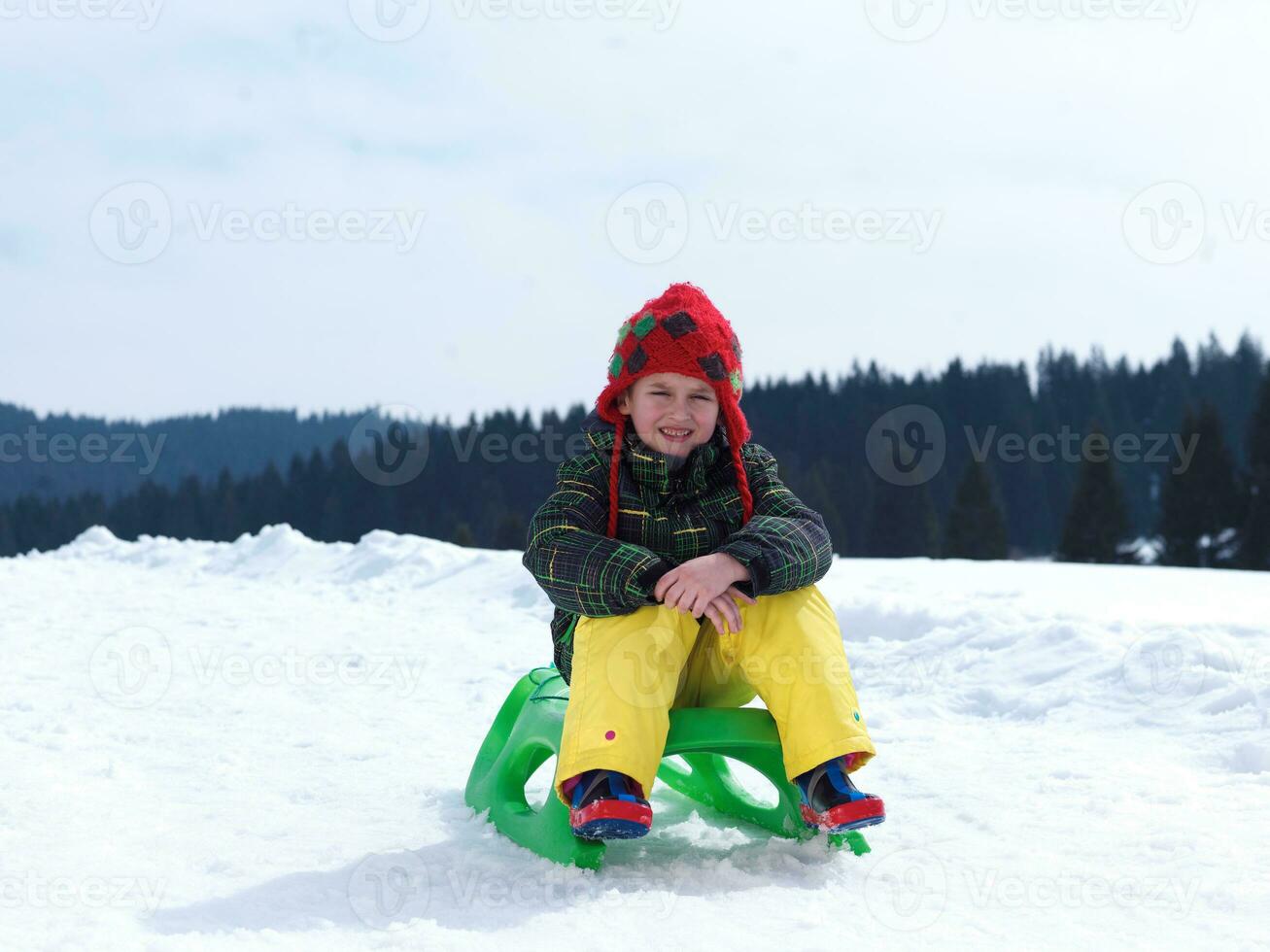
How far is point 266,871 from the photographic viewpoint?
231 centimetres

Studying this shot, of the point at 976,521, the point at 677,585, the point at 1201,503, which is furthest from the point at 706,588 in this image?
the point at 976,521

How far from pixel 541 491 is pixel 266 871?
45.5 metres

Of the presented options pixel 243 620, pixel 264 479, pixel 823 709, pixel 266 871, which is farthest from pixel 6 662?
pixel 264 479

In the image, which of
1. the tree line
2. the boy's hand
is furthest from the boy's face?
the tree line

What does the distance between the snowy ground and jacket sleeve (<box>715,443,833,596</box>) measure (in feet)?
1.99

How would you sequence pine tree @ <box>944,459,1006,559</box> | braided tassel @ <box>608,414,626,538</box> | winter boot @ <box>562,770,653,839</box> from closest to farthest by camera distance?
1. winter boot @ <box>562,770,653,839</box>
2. braided tassel @ <box>608,414,626,538</box>
3. pine tree @ <box>944,459,1006,559</box>

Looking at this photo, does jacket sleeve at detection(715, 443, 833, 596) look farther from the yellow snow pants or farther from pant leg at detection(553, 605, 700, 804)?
pant leg at detection(553, 605, 700, 804)

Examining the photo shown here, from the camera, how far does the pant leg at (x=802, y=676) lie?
2320 mm

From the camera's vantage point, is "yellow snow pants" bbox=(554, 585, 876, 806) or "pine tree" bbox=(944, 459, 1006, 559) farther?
"pine tree" bbox=(944, 459, 1006, 559)

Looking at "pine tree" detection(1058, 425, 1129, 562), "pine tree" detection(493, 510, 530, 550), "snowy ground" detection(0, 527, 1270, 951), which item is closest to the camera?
"snowy ground" detection(0, 527, 1270, 951)

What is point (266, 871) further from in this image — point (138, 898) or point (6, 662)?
point (6, 662)

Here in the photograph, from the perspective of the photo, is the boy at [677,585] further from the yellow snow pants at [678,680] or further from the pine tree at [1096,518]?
the pine tree at [1096,518]

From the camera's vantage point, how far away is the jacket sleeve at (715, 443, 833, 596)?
7.84ft

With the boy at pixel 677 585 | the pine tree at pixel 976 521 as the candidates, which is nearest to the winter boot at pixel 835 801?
the boy at pixel 677 585
